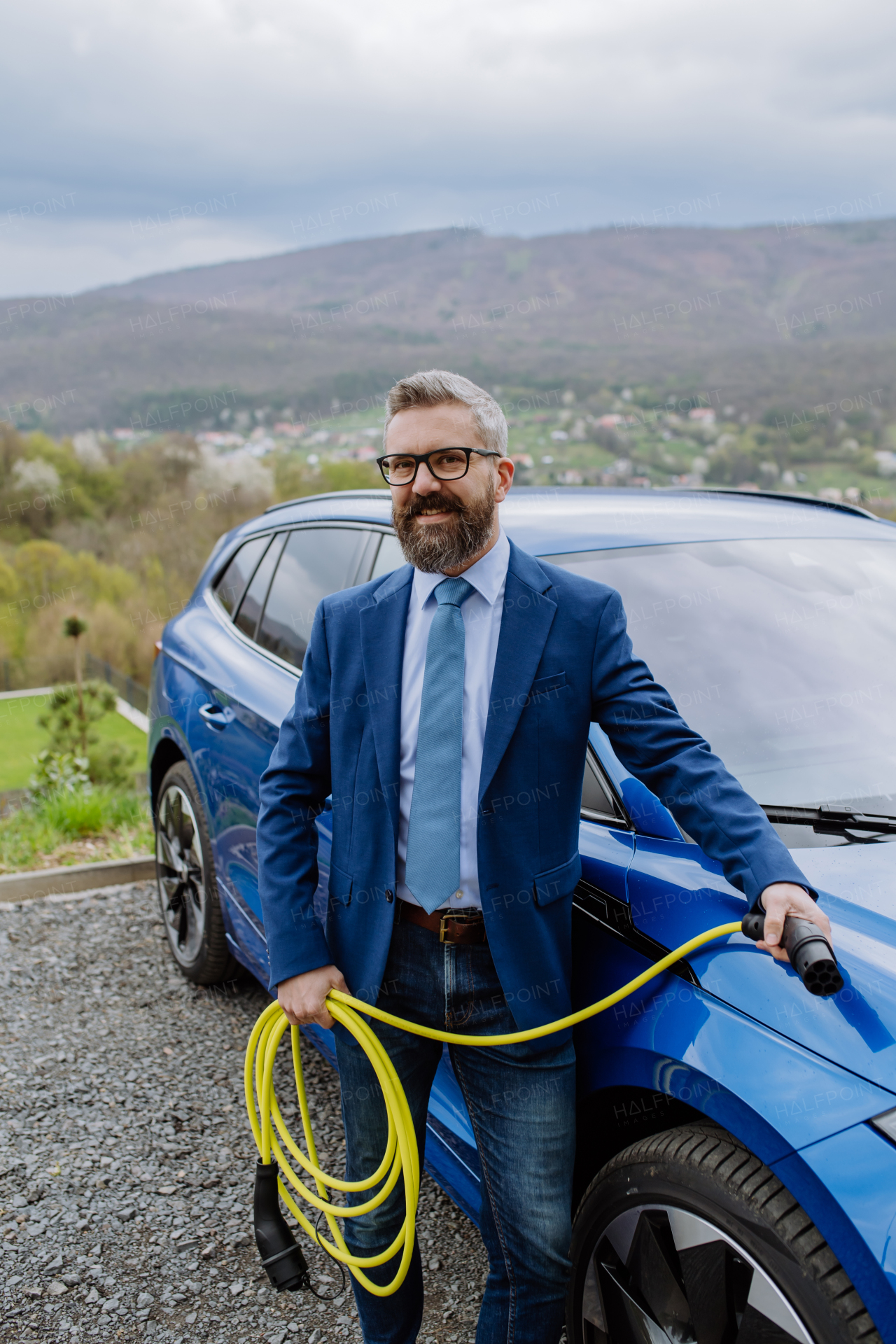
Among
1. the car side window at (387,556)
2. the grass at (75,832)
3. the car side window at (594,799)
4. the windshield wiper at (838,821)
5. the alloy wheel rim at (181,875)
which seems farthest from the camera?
the grass at (75,832)

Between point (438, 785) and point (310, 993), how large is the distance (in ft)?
1.59

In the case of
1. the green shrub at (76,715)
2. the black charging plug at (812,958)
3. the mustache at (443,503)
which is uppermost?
the mustache at (443,503)

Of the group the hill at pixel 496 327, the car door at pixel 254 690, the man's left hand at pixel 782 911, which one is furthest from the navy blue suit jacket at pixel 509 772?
the hill at pixel 496 327

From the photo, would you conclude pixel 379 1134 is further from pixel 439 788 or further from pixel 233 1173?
pixel 233 1173

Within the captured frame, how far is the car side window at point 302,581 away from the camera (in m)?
3.22

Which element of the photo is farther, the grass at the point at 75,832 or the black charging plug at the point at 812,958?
the grass at the point at 75,832

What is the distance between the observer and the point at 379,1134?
83.1 inches

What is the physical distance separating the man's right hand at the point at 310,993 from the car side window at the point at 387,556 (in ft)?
3.85

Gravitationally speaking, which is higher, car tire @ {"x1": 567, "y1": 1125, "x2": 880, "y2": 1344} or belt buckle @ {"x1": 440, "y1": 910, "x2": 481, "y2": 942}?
belt buckle @ {"x1": 440, "y1": 910, "x2": 481, "y2": 942}

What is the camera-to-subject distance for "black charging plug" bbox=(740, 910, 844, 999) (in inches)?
56.3

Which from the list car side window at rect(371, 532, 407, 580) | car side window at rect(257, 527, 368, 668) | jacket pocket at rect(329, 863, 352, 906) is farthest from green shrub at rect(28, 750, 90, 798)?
A: jacket pocket at rect(329, 863, 352, 906)

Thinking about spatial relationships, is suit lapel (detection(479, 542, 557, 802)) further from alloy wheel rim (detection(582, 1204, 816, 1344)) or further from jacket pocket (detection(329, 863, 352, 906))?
alloy wheel rim (detection(582, 1204, 816, 1344))

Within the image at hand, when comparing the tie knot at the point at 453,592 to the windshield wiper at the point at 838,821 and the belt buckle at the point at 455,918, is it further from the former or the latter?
the windshield wiper at the point at 838,821

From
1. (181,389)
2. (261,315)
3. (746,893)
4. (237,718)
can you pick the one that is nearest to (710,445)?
(237,718)
